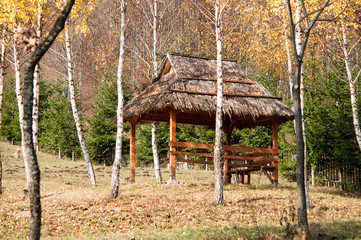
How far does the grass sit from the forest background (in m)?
4.31

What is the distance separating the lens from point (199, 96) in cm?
1359

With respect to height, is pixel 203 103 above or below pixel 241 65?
below

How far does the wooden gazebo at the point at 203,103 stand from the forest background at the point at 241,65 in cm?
196

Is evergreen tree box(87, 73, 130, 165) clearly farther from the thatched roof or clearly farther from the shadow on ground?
the shadow on ground

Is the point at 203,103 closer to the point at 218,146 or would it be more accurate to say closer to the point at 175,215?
the point at 218,146

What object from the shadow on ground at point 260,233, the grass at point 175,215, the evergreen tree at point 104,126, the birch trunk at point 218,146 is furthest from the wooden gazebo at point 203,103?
the evergreen tree at point 104,126

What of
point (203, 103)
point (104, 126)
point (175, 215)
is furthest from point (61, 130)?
point (175, 215)

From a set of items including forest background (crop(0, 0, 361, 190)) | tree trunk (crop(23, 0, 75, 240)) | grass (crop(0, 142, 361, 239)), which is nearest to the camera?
tree trunk (crop(23, 0, 75, 240))

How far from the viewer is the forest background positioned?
1533 centimetres

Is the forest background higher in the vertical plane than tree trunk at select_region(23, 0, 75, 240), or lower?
higher

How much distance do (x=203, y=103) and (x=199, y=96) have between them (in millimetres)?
431

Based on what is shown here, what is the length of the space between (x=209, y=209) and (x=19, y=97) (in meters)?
8.70

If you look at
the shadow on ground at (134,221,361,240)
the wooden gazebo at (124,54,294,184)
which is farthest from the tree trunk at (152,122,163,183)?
the shadow on ground at (134,221,361,240)

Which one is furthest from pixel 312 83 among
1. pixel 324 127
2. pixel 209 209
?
pixel 209 209
